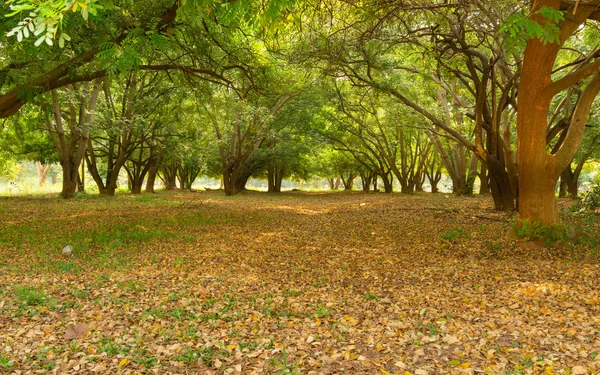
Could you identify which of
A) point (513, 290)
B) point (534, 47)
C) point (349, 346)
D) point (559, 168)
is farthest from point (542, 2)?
point (349, 346)

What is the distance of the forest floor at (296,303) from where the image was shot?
333 cm

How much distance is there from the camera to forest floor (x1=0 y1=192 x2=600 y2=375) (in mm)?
3328

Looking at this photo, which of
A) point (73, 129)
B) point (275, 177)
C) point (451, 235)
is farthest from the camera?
point (275, 177)

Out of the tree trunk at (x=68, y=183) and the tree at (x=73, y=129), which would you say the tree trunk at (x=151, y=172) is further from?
the tree trunk at (x=68, y=183)

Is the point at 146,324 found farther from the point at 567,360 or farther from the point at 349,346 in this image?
the point at 567,360

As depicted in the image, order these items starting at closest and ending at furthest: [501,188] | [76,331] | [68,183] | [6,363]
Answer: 1. [6,363]
2. [76,331]
3. [501,188]
4. [68,183]

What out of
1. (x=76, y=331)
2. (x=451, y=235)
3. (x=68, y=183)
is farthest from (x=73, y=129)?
(x=451, y=235)

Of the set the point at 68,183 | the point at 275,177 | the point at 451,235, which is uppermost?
the point at 275,177

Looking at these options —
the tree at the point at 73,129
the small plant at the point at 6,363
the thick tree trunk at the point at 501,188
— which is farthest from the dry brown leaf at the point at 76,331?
the tree at the point at 73,129

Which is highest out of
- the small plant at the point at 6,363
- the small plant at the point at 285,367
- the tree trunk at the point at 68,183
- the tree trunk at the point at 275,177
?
the tree trunk at the point at 275,177

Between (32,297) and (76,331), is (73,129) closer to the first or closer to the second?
(32,297)

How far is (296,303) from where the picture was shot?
466 cm

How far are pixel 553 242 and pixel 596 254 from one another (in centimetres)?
60

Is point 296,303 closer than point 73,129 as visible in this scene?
Yes
